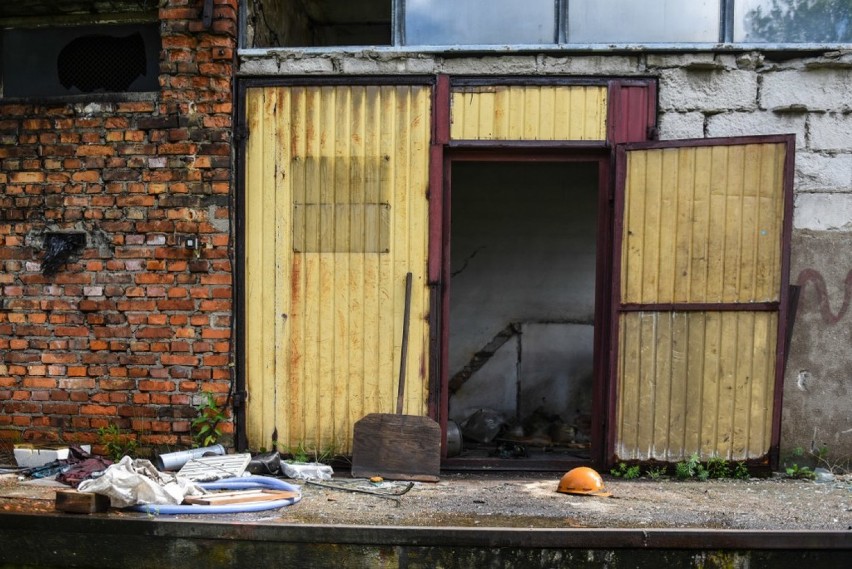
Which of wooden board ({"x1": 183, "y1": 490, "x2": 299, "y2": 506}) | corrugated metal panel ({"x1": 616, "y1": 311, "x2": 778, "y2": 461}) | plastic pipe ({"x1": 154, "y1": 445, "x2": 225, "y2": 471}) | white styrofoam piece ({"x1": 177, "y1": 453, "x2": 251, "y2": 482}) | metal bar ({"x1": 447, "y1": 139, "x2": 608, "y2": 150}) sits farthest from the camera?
metal bar ({"x1": 447, "y1": 139, "x2": 608, "y2": 150})

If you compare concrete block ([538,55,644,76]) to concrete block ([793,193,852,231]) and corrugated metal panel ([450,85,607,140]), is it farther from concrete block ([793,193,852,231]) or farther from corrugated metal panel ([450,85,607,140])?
concrete block ([793,193,852,231])

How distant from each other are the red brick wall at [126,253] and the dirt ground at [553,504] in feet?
2.49

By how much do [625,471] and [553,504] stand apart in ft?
3.08

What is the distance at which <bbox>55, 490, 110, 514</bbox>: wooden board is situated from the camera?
3.72 metres

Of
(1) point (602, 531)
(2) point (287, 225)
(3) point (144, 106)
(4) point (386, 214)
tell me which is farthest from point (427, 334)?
(3) point (144, 106)

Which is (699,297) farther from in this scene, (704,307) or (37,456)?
(37,456)

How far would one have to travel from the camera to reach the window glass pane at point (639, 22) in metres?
4.87

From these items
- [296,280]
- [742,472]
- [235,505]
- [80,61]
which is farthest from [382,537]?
[80,61]

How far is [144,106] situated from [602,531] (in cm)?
403

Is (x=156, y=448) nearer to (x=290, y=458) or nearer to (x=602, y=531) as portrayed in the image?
(x=290, y=458)

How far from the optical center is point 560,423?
22.3 ft

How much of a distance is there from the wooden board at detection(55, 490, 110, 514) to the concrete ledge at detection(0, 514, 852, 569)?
180 millimetres

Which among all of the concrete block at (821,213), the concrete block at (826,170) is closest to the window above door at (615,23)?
the concrete block at (826,170)

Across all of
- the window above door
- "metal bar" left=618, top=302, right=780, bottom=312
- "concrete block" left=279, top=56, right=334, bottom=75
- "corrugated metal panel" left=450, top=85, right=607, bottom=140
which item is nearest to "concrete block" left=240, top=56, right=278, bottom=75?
"concrete block" left=279, top=56, right=334, bottom=75
